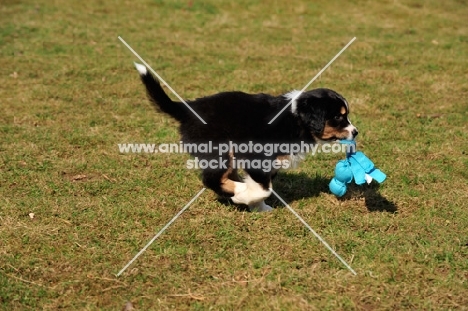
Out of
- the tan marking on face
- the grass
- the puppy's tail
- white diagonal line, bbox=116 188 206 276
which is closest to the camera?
the grass

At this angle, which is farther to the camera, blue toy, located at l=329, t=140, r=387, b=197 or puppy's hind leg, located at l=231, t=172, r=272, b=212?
blue toy, located at l=329, t=140, r=387, b=197

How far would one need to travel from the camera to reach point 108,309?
3.21 metres

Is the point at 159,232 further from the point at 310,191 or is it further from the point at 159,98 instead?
the point at 310,191

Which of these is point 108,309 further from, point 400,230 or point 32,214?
point 400,230

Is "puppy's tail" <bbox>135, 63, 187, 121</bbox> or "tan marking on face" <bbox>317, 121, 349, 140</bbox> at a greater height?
"puppy's tail" <bbox>135, 63, 187, 121</bbox>

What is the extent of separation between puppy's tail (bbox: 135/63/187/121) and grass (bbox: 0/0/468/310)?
775mm

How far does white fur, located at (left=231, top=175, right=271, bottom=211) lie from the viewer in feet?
13.8

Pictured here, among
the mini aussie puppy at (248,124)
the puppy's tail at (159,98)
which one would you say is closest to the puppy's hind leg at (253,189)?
the mini aussie puppy at (248,124)

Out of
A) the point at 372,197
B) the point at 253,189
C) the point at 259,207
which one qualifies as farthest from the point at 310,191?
the point at 253,189

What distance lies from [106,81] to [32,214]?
12.9ft

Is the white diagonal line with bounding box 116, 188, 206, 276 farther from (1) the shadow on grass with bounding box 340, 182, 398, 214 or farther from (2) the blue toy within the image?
(1) the shadow on grass with bounding box 340, 182, 398, 214

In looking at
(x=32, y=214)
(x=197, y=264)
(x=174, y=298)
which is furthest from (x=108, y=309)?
(x=32, y=214)

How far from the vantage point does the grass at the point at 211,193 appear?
3412 mm

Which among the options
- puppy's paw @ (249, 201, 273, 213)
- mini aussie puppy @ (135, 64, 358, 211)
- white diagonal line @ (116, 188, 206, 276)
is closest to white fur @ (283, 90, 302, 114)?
mini aussie puppy @ (135, 64, 358, 211)
